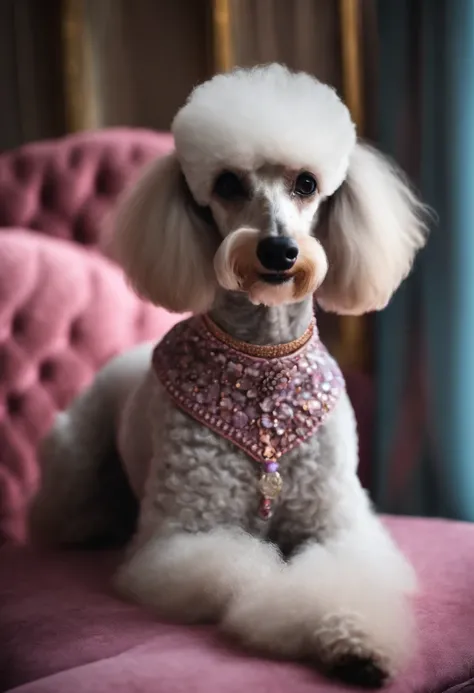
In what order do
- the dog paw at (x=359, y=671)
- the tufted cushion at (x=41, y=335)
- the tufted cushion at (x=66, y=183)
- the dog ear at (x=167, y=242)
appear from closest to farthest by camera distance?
the dog paw at (x=359, y=671)
the dog ear at (x=167, y=242)
the tufted cushion at (x=41, y=335)
the tufted cushion at (x=66, y=183)

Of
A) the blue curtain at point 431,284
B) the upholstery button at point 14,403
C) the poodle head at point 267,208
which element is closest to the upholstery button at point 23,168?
the upholstery button at point 14,403

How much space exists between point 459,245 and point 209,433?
0.75 metres

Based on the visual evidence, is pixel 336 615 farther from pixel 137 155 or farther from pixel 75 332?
pixel 137 155

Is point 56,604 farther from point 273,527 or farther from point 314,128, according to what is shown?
point 314,128

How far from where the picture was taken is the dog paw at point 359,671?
32.5 inches

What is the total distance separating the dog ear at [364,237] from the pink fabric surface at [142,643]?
0.40m

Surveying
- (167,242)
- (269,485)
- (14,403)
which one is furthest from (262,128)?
(14,403)

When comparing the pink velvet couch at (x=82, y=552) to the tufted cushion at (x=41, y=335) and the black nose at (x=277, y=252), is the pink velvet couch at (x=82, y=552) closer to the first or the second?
the tufted cushion at (x=41, y=335)

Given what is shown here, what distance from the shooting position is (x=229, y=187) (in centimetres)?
106

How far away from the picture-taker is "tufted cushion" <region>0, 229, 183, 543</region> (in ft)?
5.14

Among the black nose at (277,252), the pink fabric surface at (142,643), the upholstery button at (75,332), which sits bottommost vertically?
the pink fabric surface at (142,643)

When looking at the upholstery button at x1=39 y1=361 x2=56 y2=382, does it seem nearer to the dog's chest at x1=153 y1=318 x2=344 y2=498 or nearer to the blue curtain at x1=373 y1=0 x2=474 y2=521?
the dog's chest at x1=153 y1=318 x2=344 y2=498

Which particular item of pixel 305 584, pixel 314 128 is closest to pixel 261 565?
pixel 305 584

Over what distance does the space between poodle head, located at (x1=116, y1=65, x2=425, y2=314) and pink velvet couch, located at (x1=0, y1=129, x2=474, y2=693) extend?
18 cm
